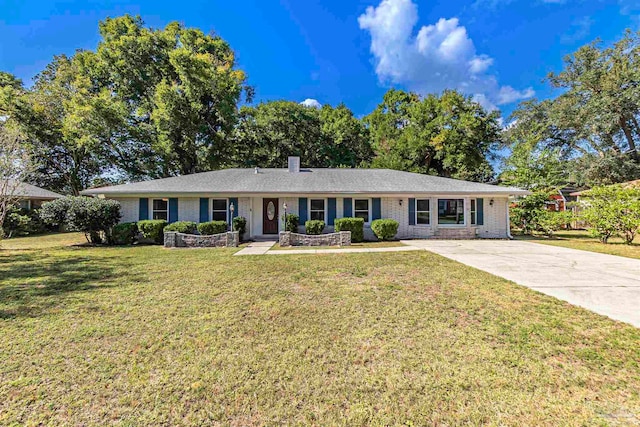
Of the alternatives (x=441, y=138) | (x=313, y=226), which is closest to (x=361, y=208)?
(x=313, y=226)

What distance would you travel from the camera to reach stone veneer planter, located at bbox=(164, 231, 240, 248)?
10.7 m

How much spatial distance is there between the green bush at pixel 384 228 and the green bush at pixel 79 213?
1158 centimetres

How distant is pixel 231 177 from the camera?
47.7ft

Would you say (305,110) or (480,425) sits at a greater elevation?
(305,110)

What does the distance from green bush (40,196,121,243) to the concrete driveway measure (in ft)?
44.4

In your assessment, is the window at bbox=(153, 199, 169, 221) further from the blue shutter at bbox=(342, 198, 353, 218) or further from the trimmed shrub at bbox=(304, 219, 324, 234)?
the blue shutter at bbox=(342, 198, 353, 218)

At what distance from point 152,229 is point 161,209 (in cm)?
146

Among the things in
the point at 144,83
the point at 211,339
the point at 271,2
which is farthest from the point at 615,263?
the point at 144,83

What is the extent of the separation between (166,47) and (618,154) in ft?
127

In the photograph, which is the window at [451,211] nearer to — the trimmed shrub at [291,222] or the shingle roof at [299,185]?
the shingle roof at [299,185]

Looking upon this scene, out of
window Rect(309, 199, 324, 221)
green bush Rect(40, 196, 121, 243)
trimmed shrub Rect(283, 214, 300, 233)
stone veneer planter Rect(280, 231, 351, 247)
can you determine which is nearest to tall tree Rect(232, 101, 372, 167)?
window Rect(309, 199, 324, 221)

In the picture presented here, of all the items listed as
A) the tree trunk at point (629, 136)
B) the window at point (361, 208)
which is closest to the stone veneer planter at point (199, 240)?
the window at point (361, 208)

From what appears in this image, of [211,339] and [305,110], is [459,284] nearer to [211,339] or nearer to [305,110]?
[211,339]

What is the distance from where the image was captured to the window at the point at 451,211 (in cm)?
1327
